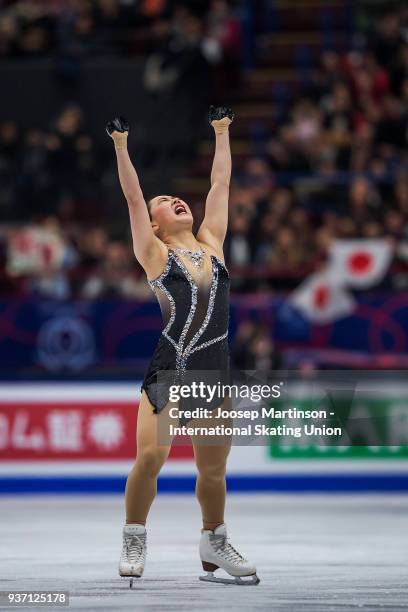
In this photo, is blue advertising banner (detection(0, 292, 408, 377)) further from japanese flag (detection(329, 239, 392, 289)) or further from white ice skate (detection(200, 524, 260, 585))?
white ice skate (detection(200, 524, 260, 585))

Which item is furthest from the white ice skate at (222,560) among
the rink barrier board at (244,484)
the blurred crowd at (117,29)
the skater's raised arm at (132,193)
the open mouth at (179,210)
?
the blurred crowd at (117,29)

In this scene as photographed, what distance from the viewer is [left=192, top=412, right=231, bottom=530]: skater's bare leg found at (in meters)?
6.68

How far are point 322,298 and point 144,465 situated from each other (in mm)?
7323

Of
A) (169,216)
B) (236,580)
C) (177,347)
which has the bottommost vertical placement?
(236,580)

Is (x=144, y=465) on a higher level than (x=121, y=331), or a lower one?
lower

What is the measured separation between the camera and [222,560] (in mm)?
6812

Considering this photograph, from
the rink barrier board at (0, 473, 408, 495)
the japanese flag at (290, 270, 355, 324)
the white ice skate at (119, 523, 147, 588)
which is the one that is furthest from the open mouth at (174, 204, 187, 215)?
the japanese flag at (290, 270, 355, 324)

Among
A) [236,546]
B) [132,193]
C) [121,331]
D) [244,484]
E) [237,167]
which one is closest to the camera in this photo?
[132,193]

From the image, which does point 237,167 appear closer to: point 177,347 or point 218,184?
point 218,184

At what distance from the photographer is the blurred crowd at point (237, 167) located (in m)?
14.6

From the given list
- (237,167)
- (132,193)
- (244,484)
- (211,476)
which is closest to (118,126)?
(132,193)

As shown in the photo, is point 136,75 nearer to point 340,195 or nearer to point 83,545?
point 340,195

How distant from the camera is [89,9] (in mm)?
19109

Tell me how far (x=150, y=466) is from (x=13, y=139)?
38.8ft
